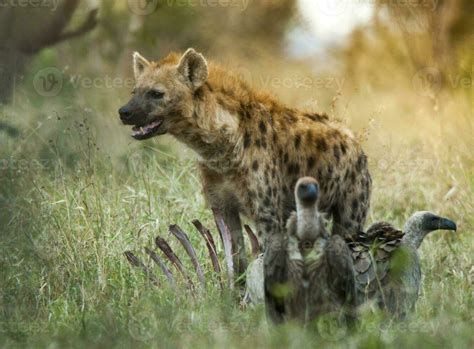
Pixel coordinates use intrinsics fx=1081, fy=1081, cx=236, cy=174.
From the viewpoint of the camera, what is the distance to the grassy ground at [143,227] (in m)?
5.37

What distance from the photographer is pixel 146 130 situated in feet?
22.4

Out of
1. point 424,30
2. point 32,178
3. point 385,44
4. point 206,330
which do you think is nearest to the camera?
point 206,330

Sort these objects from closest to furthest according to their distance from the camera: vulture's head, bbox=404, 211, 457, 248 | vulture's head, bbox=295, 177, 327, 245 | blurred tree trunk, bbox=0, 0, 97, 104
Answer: vulture's head, bbox=295, 177, 327, 245
vulture's head, bbox=404, 211, 457, 248
blurred tree trunk, bbox=0, 0, 97, 104

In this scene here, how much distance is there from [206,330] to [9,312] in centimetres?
136

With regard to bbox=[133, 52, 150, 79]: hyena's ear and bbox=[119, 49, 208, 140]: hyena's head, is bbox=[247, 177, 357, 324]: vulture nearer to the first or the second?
bbox=[119, 49, 208, 140]: hyena's head

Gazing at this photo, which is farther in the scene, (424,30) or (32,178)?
(424,30)

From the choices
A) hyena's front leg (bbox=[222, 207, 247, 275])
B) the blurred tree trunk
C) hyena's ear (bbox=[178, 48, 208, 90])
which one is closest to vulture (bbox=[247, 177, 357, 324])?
hyena's front leg (bbox=[222, 207, 247, 275])

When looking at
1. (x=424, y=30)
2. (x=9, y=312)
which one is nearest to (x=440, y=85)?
(x=424, y=30)

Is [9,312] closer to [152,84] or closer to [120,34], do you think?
[152,84]

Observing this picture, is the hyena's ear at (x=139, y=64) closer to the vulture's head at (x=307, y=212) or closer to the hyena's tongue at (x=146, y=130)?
the hyena's tongue at (x=146, y=130)

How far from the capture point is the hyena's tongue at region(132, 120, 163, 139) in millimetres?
6785

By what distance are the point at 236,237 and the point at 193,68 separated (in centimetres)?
113

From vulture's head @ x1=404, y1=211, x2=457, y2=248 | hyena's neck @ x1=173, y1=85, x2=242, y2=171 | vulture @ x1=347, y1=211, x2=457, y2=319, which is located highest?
hyena's neck @ x1=173, y1=85, x2=242, y2=171

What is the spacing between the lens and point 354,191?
23.4ft
